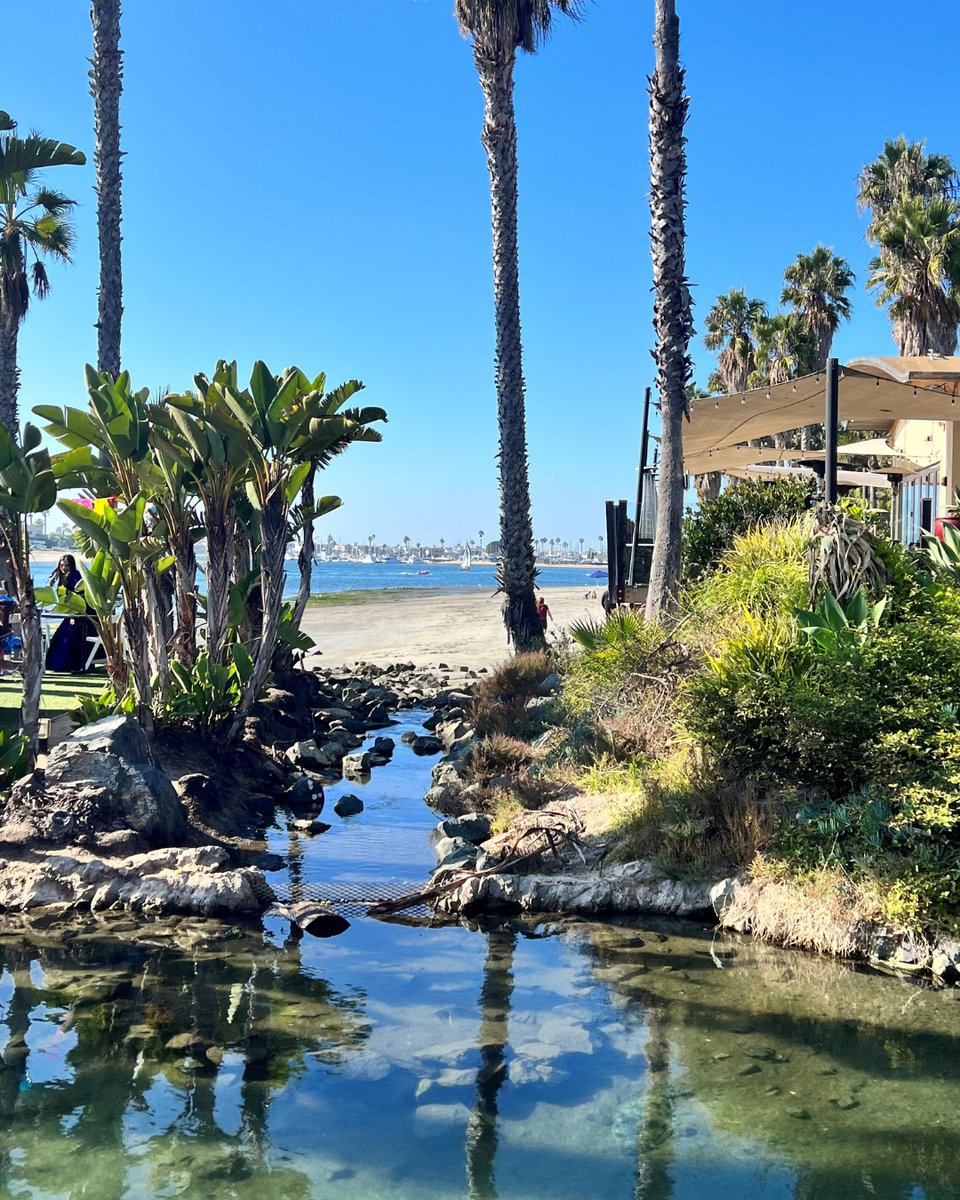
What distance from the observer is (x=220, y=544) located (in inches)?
464

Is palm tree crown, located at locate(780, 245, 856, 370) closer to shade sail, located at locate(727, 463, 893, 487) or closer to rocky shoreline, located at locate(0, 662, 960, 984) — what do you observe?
shade sail, located at locate(727, 463, 893, 487)

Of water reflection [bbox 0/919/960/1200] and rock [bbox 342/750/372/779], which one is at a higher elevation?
rock [bbox 342/750/372/779]

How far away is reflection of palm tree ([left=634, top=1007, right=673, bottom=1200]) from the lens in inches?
193

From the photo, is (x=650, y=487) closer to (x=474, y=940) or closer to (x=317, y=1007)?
(x=474, y=940)

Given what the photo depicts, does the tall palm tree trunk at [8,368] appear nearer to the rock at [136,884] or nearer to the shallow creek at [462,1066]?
the rock at [136,884]

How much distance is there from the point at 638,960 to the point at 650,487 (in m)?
10.1

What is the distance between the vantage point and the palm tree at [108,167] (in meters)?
19.9

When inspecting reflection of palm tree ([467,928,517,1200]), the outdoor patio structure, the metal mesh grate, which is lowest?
reflection of palm tree ([467,928,517,1200])

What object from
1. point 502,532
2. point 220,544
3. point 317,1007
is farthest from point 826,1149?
point 502,532

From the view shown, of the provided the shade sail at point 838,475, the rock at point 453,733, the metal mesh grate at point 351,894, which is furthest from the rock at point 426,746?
the shade sail at point 838,475

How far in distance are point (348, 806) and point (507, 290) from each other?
426 inches

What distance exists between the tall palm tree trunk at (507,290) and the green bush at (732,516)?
4097mm

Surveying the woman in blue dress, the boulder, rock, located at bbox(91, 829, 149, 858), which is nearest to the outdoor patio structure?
the boulder

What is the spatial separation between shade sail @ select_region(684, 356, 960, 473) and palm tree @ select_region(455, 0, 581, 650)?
4569mm
